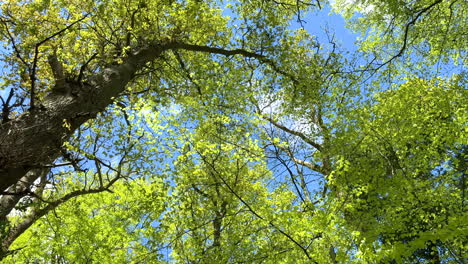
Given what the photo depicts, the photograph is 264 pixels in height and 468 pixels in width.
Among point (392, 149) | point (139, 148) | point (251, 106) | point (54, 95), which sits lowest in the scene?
point (54, 95)

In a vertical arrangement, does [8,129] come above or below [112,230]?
below

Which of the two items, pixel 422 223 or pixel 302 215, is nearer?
pixel 302 215

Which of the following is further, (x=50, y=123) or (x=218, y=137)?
(x=218, y=137)

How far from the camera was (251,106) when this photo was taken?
10547mm

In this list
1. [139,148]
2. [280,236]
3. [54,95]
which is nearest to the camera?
[54,95]

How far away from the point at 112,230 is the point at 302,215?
5.42 m

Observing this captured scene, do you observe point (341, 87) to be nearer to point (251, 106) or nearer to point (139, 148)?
point (251, 106)

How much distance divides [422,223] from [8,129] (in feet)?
29.3

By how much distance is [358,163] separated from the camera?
27.0 feet

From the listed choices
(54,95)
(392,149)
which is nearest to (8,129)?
(54,95)

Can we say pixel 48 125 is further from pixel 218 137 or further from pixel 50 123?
pixel 218 137

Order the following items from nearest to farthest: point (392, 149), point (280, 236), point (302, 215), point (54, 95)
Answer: point (54, 95) < point (302, 215) < point (280, 236) < point (392, 149)

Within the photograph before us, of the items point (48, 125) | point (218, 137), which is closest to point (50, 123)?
point (48, 125)

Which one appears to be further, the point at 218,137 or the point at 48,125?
the point at 218,137
